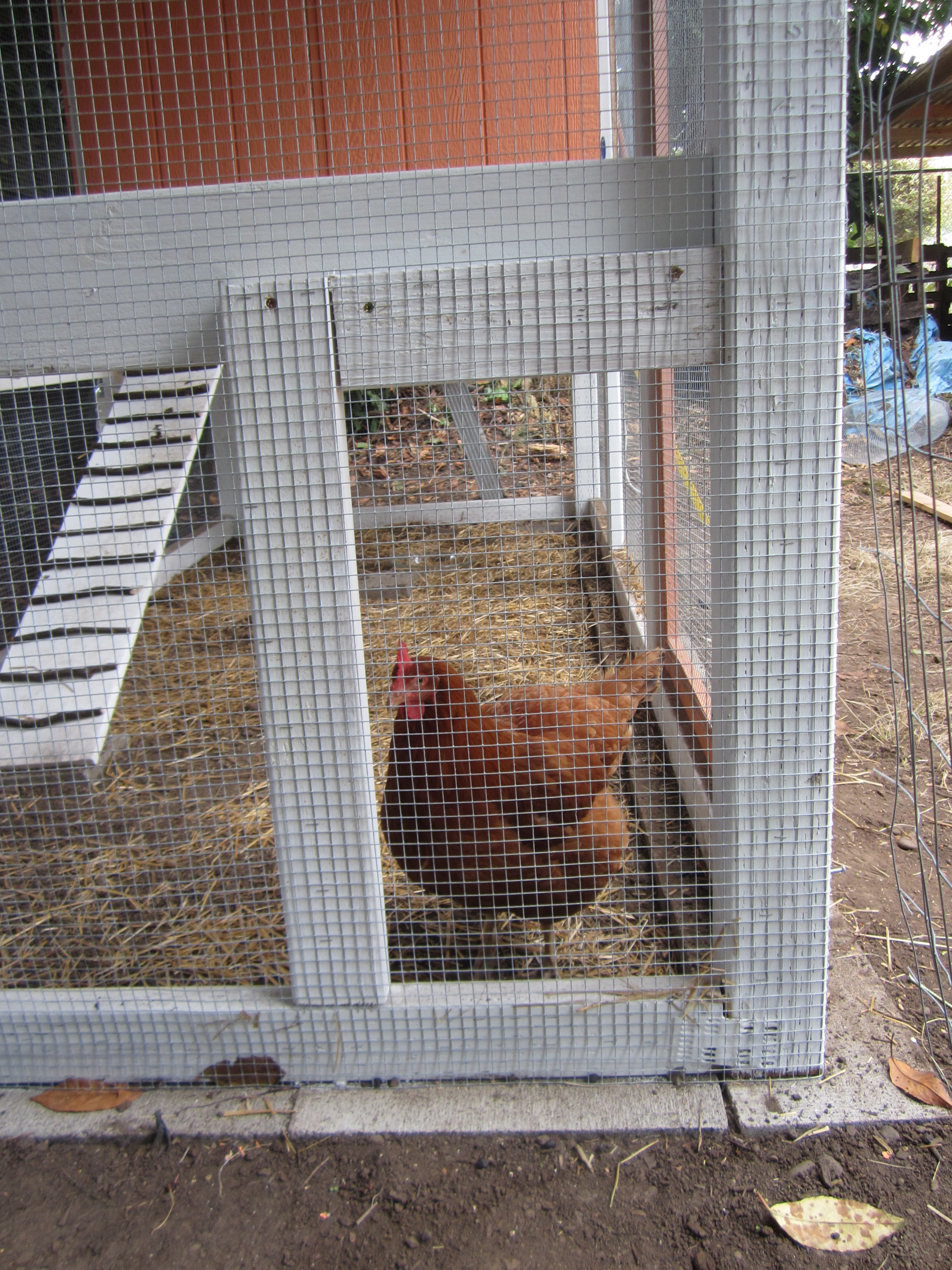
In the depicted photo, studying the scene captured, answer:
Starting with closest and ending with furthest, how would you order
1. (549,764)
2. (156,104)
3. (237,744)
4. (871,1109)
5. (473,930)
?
1. (871,1109)
2. (549,764)
3. (473,930)
4. (237,744)
5. (156,104)

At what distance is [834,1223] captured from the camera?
120 centimetres

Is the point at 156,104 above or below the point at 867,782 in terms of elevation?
above

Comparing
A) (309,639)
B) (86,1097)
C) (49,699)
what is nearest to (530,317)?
(309,639)

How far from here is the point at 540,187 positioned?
129cm

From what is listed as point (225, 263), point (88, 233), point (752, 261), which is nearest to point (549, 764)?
point (752, 261)

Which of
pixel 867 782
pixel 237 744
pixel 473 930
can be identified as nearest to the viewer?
pixel 473 930

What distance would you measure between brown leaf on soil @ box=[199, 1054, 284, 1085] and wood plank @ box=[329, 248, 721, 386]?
1220 mm

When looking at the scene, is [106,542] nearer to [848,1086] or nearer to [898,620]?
[848,1086]

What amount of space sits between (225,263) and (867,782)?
2.21 meters

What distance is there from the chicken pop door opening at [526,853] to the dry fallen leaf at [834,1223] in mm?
415

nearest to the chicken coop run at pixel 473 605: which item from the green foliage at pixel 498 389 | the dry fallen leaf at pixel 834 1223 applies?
the dry fallen leaf at pixel 834 1223

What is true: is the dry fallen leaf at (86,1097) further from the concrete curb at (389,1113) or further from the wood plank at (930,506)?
the wood plank at (930,506)

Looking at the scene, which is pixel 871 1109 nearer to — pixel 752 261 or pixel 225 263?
pixel 752 261

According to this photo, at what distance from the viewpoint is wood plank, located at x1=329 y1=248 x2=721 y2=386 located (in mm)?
1265
